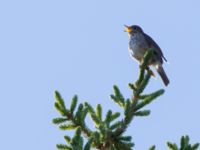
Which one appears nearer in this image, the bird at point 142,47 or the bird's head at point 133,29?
the bird at point 142,47

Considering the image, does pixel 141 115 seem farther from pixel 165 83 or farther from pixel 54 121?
pixel 165 83

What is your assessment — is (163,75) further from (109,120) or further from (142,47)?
(109,120)

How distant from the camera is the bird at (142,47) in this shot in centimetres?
829

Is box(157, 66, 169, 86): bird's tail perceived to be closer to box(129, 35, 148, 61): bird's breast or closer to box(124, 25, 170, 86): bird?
box(124, 25, 170, 86): bird

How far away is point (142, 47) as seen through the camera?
8.78 meters

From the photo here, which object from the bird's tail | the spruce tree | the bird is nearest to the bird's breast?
the bird

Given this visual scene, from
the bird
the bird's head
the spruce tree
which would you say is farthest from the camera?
the bird's head

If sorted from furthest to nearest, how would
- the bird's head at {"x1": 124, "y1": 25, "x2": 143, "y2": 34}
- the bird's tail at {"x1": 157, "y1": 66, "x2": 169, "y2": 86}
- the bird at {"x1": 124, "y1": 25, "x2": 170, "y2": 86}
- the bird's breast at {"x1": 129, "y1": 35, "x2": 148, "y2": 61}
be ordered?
1. the bird's head at {"x1": 124, "y1": 25, "x2": 143, "y2": 34}
2. the bird's breast at {"x1": 129, "y1": 35, "x2": 148, "y2": 61}
3. the bird at {"x1": 124, "y1": 25, "x2": 170, "y2": 86}
4. the bird's tail at {"x1": 157, "y1": 66, "x2": 169, "y2": 86}

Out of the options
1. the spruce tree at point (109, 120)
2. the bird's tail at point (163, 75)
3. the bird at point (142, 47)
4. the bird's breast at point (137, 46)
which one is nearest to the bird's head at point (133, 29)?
the bird at point (142, 47)

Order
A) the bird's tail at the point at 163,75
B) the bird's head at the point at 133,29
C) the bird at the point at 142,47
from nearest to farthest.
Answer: the bird's tail at the point at 163,75
the bird at the point at 142,47
the bird's head at the point at 133,29

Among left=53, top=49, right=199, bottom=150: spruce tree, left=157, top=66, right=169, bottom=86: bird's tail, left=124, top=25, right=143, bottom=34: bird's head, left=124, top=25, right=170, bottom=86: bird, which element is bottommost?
left=53, top=49, right=199, bottom=150: spruce tree

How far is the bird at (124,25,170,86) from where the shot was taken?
326 inches

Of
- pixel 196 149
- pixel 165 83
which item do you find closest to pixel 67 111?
pixel 196 149

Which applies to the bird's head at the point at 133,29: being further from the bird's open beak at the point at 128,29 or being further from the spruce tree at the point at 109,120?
the spruce tree at the point at 109,120
